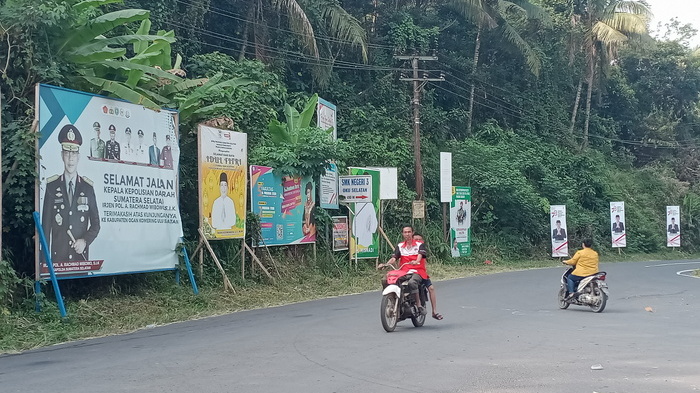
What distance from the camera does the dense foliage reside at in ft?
46.5

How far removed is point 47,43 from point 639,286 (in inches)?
643

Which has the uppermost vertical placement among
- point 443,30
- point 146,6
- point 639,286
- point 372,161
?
point 443,30

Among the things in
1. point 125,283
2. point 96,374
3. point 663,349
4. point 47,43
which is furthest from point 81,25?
point 663,349

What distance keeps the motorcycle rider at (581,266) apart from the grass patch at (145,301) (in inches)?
238

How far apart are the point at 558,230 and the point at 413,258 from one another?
24.6 m

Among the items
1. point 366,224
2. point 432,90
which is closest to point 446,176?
point 366,224

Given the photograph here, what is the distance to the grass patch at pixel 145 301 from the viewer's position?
37.9 feet

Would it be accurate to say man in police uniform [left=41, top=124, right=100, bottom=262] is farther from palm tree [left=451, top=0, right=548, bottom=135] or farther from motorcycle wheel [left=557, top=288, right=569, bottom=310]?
palm tree [left=451, top=0, right=548, bottom=135]

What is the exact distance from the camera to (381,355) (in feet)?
30.7

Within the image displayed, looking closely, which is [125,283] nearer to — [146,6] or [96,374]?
[96,374]

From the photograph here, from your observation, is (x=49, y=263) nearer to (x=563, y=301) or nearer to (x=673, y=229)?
(x=563, y=301)

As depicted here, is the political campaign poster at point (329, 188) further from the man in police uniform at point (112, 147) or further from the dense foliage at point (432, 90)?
the man in police uniform at point (112, 147)

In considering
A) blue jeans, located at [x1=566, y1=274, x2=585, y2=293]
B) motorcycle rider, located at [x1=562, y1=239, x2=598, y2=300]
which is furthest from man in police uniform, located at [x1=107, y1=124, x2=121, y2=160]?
blue jeans, located at [x1=566, y1=274, x2=585, y2=293]

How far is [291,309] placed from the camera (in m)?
15.5
